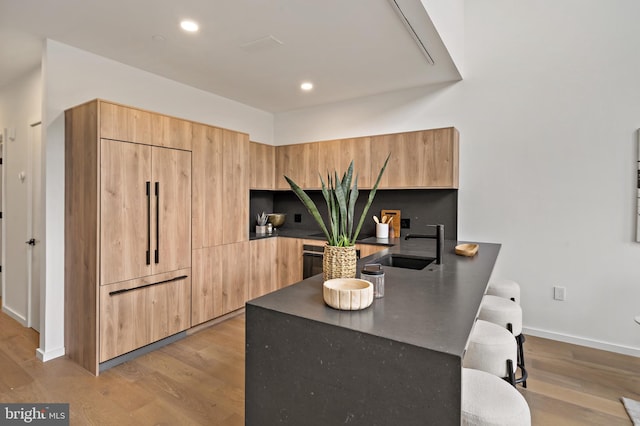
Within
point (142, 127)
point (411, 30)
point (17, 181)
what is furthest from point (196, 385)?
point (17, 181)

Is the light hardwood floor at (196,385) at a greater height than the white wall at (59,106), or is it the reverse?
the white wall at (59,106)

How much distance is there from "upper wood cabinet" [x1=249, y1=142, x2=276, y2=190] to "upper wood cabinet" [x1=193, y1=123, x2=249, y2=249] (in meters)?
0.48

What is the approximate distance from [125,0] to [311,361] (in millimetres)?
2432

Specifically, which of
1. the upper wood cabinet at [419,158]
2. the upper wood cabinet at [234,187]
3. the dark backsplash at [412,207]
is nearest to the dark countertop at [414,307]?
the upper wood cabinet at [419,158]

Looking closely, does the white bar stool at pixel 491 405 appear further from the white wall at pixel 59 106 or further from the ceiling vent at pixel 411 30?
A: the white wall at pixel 59 106

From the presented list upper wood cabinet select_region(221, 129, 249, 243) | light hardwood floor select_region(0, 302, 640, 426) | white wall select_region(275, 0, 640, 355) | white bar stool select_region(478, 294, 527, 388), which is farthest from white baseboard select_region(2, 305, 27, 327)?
white wall select_region(275, 0, 640, 355)

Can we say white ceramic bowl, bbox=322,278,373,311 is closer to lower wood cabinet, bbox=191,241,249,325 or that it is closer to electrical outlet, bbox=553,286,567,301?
lower wood cabinet, bbox=191,241,249,325

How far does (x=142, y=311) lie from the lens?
8.90 ft

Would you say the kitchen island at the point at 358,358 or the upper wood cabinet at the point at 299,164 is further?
the upper wood cabinet at the point at 299,164

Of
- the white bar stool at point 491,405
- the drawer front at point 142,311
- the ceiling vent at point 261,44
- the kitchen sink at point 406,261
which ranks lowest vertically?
the drawer front at point 142,311

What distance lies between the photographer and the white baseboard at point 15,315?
3364mm

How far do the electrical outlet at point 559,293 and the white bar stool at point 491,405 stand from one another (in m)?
2.33

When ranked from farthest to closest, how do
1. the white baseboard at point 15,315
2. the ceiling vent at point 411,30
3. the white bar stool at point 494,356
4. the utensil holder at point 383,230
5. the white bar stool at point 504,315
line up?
the utensil holder at point 383,230, the white baseboard at point 15,315, the ceiling vent at point 411,30, the white bar stool at point 504,315, the white bar stool at point 494,356

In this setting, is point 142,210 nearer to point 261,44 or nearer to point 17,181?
point 261,44
